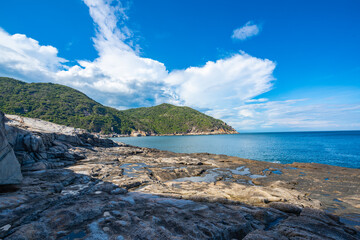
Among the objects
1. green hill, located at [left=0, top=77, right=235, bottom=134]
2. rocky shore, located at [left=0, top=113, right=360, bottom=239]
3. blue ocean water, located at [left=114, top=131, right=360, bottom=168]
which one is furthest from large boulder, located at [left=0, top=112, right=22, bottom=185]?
green hill, located at [left=0, top=77, right=235, bottom=134]

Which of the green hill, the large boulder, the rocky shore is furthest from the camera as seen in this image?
the green hill

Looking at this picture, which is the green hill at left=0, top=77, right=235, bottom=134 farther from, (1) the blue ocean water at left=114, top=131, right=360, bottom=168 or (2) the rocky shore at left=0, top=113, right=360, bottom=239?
(2) the rocky shore at left=0, top=113, right=360, bottom=239

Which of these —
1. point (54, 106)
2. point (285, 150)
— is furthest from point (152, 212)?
point (54, 106)

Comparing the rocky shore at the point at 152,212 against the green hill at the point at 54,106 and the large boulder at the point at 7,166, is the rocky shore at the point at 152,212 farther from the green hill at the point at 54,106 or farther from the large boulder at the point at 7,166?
the green hill at the point at 54,106

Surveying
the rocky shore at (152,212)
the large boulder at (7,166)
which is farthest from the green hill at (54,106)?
the rocky shore at (152,212)

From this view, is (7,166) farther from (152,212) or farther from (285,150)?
(285,150)

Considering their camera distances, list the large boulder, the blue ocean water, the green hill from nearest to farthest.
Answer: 1. the large boulder
2. the blue ocean water
3. the green hill

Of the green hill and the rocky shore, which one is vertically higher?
the green hill

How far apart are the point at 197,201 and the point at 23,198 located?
A: 11.1 metres

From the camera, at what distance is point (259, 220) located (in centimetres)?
831

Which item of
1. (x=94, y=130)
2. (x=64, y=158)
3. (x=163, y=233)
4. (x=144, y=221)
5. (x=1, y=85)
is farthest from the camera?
(x=94, y=130)

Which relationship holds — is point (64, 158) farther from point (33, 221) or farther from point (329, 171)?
point (329, 171)

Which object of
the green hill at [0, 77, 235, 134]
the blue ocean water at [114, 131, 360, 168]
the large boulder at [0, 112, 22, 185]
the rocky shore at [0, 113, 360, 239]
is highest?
the green hill at [0, 77, 235, 134]

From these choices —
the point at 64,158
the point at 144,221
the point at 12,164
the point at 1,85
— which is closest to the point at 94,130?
the point at 1,85
